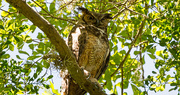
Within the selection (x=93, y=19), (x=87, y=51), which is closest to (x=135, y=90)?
(x=87, y=51)

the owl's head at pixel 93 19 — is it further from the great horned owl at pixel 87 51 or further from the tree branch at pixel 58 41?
the tree branch at pixel 58 41

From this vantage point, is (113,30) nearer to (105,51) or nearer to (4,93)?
(105,51)

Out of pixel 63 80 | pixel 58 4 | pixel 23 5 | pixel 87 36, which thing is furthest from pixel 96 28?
pixel 23 5

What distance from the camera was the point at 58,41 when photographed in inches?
82.7

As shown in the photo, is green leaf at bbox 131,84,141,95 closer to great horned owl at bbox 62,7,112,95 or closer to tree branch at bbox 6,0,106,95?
great horned owl at bbox 62,7,112,95

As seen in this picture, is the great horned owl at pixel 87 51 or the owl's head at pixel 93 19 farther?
the owl's head at pixel 93 19

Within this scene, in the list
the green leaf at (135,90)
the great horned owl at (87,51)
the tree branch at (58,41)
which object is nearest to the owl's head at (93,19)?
the great horned owl at (87,51)

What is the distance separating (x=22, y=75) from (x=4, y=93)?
0.98 feet

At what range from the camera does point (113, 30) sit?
12.7ft

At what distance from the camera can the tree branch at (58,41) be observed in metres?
1.97

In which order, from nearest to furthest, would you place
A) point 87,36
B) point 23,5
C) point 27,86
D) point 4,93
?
point 23,5
point 4,93
point 27,86
point 87,36

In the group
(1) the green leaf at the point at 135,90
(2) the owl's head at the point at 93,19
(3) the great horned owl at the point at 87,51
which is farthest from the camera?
(2) the owl's head at the point at 93,19

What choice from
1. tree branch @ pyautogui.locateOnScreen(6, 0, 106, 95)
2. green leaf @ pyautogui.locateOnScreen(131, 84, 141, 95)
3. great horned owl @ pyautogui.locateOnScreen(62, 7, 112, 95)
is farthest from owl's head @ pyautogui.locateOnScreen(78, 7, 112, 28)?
tree branch @ pyautogui.locateOnScreen(6, 0, 106, 95)

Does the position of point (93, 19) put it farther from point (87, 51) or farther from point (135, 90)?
point (135, 90)
